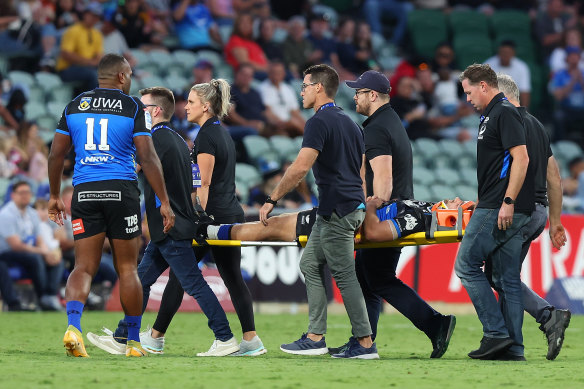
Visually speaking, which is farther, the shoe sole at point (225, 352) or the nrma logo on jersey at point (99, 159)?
the shoe sole at point (225, 352)

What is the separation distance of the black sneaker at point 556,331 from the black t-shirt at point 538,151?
0.93 meters

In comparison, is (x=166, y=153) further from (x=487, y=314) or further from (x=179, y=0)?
(x=179, y=0)

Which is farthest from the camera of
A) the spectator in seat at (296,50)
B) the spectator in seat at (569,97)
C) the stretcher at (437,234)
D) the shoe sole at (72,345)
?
the spectator in seat at (569,97)

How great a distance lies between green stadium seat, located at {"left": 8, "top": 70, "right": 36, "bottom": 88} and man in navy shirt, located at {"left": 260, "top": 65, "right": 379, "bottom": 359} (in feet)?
31.6

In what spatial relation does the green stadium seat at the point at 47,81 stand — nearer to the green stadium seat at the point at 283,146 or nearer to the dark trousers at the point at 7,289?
the green stadium seat at the point at 283,146

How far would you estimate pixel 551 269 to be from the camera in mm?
14734

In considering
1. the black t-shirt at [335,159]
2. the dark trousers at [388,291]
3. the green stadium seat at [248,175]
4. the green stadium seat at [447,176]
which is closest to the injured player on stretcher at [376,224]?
the black t-shirt at [335,159]

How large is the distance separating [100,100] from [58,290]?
697 centimetres

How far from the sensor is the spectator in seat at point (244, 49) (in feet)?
61.7

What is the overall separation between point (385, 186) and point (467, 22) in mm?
15712

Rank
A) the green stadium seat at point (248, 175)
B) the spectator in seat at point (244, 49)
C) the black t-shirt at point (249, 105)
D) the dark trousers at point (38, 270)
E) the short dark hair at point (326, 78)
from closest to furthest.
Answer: the short dark hair at point (326, 78) → the dark trousers at point (38, 270) → the green stadium seat at point (248, 175) → the black t-shirt at point (249, 105) → the spectator in seat at point (244, 49)

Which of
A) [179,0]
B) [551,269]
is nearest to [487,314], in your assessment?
[551,269]

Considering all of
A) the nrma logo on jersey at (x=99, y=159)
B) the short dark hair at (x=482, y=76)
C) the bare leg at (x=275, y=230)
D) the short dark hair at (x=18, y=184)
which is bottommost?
the bare leg at (x=275, y=230)

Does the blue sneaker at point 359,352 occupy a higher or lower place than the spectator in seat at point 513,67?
lower
